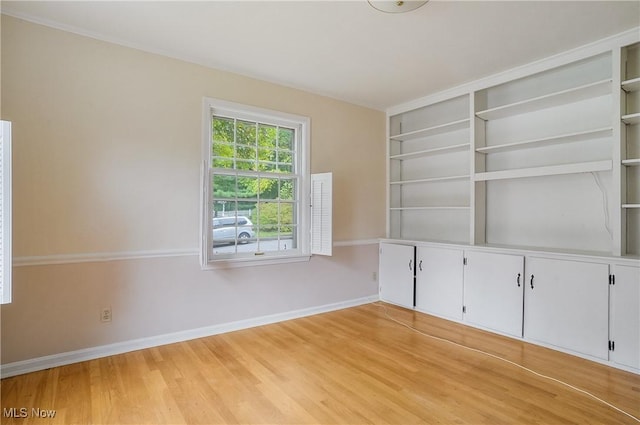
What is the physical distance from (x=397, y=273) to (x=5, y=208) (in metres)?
3.74

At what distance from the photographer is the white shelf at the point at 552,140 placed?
113 inches

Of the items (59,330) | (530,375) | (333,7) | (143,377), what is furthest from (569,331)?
(59,330)

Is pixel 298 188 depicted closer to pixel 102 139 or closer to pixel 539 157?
pixel 102 139

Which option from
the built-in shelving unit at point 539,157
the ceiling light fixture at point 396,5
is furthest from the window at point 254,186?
the ceiling light fixture at point 396,5

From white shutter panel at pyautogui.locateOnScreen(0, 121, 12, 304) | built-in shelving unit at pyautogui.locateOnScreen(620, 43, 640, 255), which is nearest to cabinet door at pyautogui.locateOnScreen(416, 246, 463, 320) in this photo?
built-in shelving unit at pyautogui.locateOnScreen(620, 43, 640, 255)

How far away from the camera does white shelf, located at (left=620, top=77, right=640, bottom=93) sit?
261 centimetres

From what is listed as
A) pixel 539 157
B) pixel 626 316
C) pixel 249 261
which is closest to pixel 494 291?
pixel 626 316

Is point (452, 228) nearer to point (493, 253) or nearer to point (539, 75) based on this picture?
point (493, 253)

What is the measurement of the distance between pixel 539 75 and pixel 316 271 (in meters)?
3.09

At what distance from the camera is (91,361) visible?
2.66 metres

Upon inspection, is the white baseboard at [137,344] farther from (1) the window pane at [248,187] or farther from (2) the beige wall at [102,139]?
(1) the window pane at [248,187]

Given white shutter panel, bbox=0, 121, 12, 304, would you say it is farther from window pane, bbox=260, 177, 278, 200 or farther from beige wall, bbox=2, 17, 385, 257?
window pane, bbox=260, 177, 278, 200

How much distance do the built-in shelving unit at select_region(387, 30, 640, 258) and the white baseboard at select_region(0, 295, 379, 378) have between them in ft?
6.82

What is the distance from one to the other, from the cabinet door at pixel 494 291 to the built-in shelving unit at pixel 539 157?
315 millimetres
